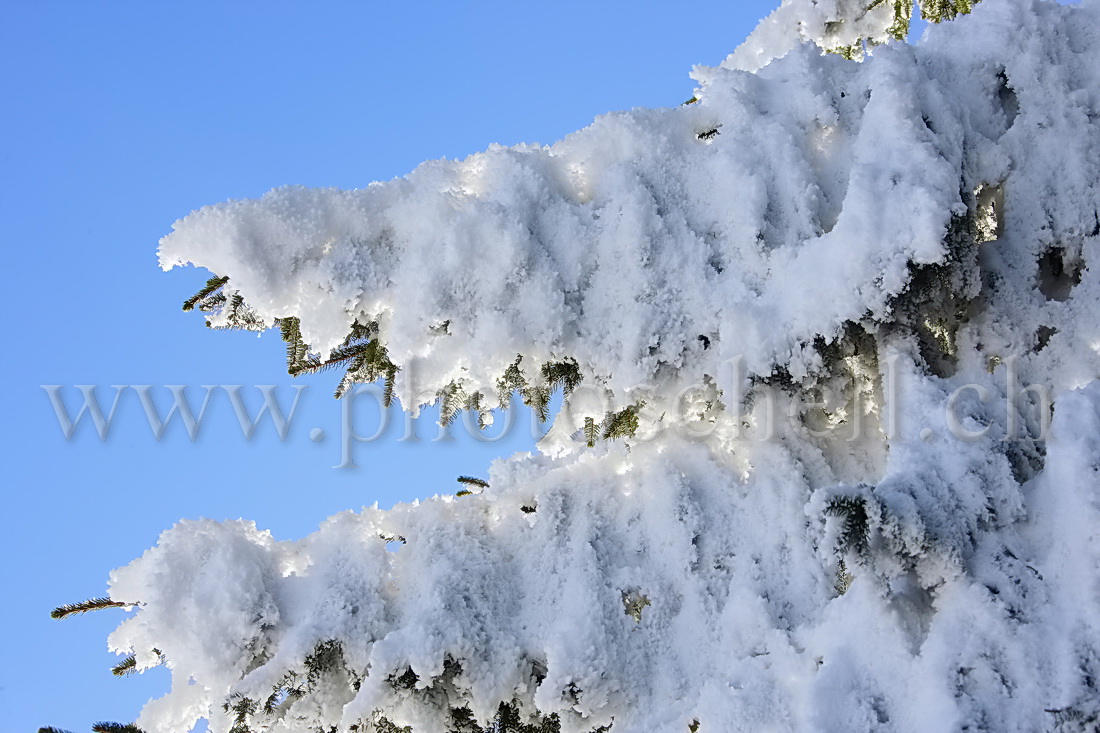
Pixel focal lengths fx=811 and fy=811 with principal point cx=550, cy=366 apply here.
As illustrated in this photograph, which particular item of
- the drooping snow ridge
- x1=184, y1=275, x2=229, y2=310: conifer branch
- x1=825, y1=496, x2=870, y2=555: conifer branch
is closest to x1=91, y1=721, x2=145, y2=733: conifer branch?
the drooping snow ridge

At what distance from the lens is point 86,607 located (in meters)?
3.76

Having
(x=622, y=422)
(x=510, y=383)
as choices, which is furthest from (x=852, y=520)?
(x=510, y=383)

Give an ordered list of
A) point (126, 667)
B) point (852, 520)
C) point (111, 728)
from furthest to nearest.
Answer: point (126, 667)
point (111, 728)
point (852, 520)

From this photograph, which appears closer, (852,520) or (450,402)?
(852,520)

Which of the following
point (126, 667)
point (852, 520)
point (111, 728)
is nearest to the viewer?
point (852, 520)

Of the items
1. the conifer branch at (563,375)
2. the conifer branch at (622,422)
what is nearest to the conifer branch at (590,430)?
the conifer branch at (622,422)

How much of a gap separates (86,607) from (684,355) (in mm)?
2982

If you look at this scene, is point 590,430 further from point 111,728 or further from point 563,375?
point 111,728

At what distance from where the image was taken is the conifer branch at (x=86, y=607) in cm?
375

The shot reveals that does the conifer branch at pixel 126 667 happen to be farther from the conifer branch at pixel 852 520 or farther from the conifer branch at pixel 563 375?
the conifer branch at pixel 852 520

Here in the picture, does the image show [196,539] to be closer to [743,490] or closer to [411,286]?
[411,286]

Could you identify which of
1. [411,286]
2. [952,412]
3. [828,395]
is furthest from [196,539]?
[952,412]

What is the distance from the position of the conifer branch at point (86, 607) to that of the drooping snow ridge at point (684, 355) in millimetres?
171

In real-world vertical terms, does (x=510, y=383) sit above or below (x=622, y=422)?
above
